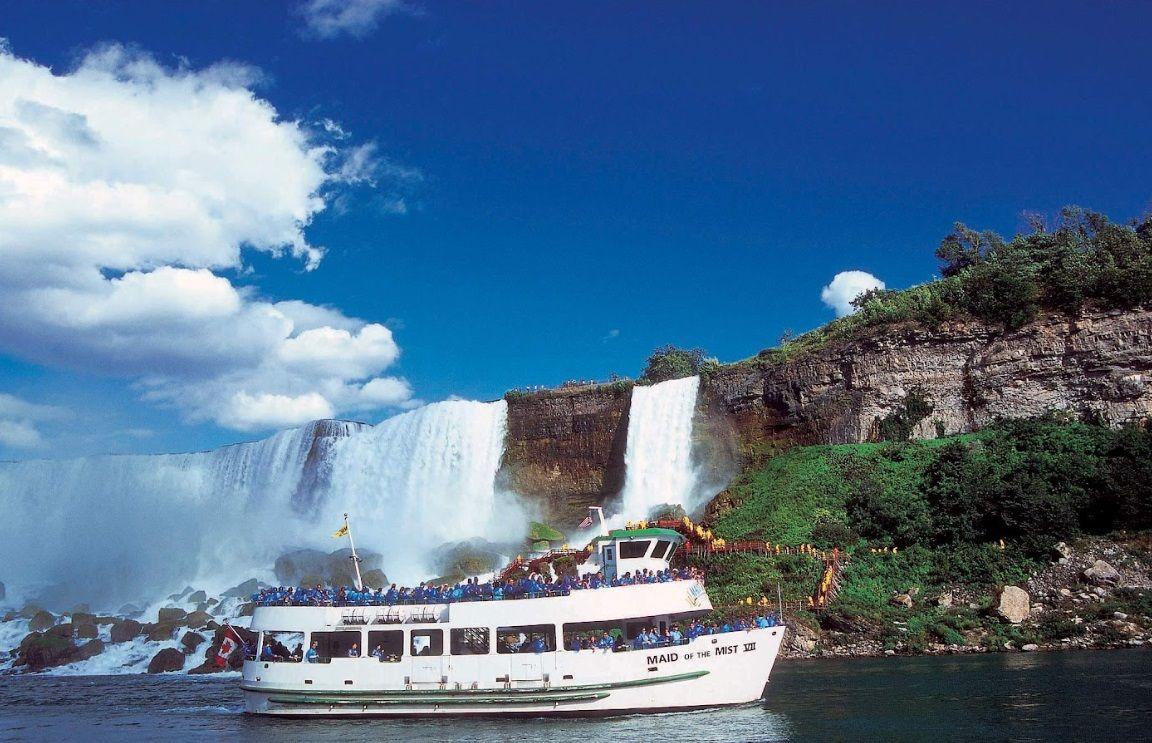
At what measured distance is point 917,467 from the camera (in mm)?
47719

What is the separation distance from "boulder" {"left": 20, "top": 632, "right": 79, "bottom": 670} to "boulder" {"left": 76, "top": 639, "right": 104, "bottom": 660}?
19cm

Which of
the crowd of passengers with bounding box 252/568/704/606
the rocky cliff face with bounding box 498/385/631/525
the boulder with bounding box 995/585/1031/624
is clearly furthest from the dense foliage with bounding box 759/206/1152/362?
the crowd of passengers with bounding box 252/568/704/606

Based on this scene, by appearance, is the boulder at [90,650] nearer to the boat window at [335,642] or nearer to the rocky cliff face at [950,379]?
the boat window at [335,642]

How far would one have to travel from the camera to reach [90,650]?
47938 mm

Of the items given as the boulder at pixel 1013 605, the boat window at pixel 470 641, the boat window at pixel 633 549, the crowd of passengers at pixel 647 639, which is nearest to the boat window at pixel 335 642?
the boat window at pixel 470 641

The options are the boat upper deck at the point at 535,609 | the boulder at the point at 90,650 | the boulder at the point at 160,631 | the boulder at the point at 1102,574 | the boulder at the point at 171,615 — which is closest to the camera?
the boat upper deck at the point at 535,609

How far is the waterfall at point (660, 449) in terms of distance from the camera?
58.1 metres

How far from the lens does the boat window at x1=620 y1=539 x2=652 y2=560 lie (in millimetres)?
27453

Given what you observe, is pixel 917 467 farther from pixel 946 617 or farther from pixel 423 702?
pixel 423 702

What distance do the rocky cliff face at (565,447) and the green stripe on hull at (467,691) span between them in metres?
37.6

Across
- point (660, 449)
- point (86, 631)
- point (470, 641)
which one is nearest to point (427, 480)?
point (660, 449)

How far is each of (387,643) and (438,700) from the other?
2562mm

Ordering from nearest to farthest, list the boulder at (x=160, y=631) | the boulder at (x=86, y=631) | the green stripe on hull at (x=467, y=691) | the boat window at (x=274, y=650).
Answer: the green stripe on hull at (x=467, y=691) → the boat window at (x=274, y=650) → the boulder at (x=160, y=631) → the boulder at (x=86, y=631)

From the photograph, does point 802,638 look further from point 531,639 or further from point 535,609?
point 535,609
